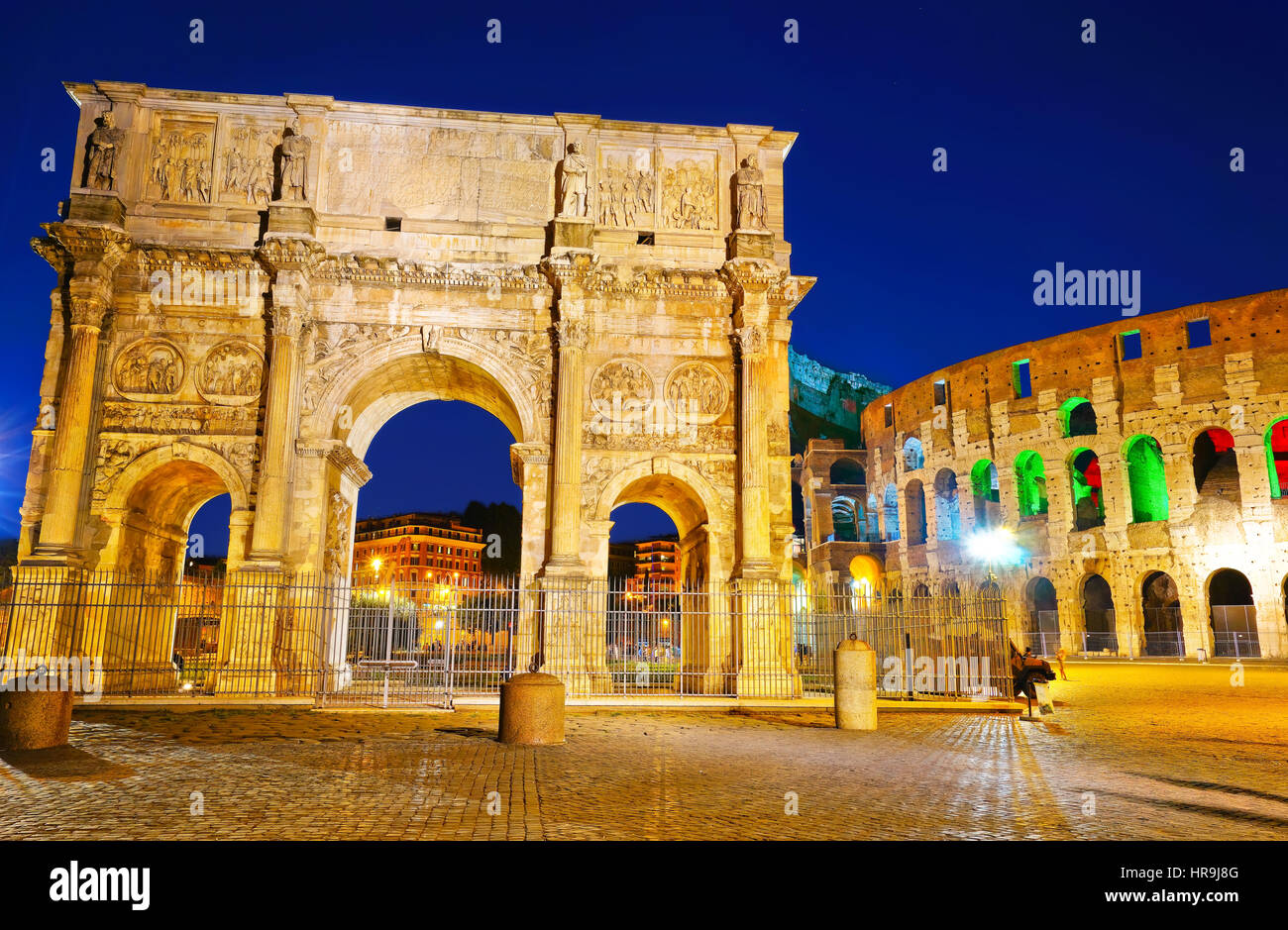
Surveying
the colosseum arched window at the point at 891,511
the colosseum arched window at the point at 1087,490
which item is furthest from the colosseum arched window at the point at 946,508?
the colosseum arched window at the point at 1087,490

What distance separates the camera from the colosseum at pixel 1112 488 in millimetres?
30281

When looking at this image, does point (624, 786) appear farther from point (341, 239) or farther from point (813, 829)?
point (341, 239)

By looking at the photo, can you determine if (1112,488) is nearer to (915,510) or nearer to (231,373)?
(915,510)

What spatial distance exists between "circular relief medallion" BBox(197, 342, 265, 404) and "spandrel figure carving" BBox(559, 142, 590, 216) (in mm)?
7434

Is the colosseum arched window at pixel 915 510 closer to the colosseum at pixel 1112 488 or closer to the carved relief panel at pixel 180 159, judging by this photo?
the colosseum at pixel 1112 488

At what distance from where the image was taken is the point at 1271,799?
616 cm

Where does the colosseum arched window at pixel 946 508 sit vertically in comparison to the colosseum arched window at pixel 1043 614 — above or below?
above

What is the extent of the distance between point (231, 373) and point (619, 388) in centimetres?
836

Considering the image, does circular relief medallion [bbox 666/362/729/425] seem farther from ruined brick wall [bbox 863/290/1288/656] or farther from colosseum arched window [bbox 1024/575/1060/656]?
ruined brick wall [bbox 863/290/1288/656]

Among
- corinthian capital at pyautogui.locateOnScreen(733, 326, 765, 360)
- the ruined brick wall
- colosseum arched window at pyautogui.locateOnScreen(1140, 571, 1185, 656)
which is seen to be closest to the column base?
corinthian capital at pyautogui.locateOnScreen(733, 326, 765, 360)

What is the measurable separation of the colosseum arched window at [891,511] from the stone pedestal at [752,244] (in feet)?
87.2

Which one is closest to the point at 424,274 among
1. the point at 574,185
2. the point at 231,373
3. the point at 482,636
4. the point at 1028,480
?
the point at 574,185

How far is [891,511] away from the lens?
42.6 meters
